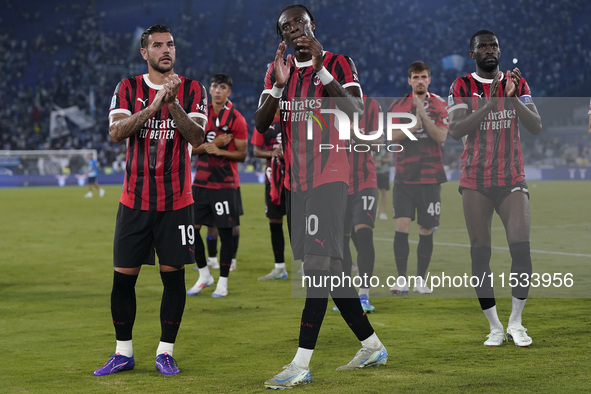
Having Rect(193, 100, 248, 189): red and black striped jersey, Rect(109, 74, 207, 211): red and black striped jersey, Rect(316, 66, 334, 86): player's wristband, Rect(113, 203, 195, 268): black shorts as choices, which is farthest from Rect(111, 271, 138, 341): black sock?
Rect(193, 100, 248, 189): red and black striped jersey

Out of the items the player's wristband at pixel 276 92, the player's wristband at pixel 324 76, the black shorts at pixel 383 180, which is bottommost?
the black shorts at pixel 383 180

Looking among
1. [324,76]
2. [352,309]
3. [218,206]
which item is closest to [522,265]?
[352,309]

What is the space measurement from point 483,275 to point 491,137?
3.11 ft

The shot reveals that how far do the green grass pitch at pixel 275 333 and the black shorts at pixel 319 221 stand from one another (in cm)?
74

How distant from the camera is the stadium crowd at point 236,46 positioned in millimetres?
43625

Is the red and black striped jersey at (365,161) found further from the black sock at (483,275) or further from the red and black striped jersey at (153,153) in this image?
the red and black striped jersey at (153,153)

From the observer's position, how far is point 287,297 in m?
7.59

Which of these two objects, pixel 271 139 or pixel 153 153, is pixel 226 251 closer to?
pixel 271 139

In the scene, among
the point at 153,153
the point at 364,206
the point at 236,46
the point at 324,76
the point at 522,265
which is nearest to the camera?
the point at 324,76

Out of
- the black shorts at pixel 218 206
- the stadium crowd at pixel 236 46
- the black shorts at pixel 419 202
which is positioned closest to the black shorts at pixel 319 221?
the black shorts at pixel 419 202

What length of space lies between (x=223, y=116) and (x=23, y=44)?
41.8 metres

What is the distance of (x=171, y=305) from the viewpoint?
15.8 feet

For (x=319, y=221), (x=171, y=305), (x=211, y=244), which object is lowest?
(x=211, y=244)

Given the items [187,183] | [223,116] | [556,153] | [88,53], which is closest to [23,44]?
[88,53]
